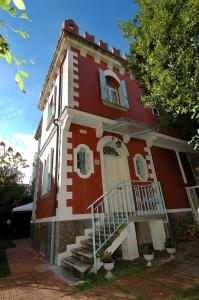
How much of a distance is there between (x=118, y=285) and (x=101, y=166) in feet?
13.8

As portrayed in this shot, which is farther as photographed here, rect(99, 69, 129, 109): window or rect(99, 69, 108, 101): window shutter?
rect(99, 69, 129, 109): window

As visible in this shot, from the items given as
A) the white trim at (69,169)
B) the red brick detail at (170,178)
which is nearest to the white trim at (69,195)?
the white trim at (69,169)

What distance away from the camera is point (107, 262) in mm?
4488

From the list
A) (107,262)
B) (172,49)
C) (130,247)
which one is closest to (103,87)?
(172,49)

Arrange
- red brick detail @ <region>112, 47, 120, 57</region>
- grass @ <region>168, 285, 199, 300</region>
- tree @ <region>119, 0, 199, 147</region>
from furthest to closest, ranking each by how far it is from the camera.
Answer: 1. red brick detail @ <region>112, 47, 120, 57</region>
2. tree @ <region>119, 0, 199, 147</region>
3. grass @ <region>168, 285, 199, 300</region>

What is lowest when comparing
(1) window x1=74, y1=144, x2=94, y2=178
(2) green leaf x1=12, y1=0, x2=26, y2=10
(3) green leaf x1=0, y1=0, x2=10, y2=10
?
(2) green leaf x1=12, y1=0, x2=26, y2=10

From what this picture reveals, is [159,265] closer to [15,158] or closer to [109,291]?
[109,291]

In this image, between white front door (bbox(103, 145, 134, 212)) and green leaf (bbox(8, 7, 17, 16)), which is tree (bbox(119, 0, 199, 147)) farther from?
green leaf (bbox(8, 7, 17, 16))

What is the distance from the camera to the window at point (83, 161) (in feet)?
22.8

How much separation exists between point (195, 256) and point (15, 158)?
37.8 feet

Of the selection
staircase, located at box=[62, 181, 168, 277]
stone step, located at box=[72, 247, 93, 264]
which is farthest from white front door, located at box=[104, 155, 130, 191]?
stone step, located at box=[72, 247, 93, 264]

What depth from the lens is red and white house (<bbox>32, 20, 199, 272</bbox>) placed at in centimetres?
584

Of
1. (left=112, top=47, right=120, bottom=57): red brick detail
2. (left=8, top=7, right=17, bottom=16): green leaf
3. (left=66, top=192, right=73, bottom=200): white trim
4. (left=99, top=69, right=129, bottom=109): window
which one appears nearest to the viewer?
A: (left=8, top=7, right=17, bottom=16): green leaf

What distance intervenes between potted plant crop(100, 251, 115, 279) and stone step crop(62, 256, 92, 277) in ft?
1.25
